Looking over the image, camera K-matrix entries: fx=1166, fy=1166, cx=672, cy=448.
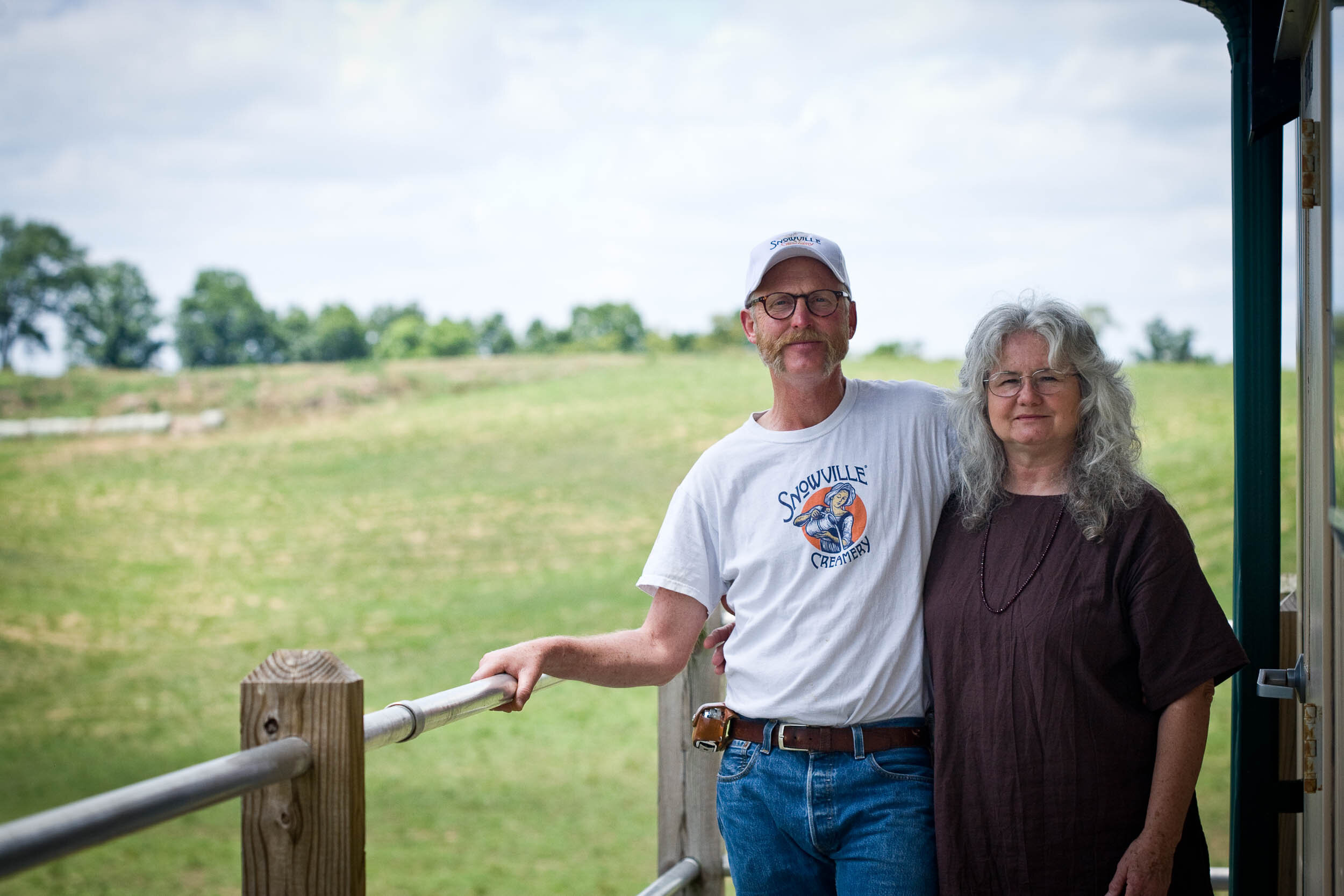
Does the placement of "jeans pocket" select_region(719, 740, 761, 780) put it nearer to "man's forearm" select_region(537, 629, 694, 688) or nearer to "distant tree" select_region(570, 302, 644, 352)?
"man's forearm" select_region(537, 629, 694, 688)

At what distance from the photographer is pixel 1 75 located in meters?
37.6

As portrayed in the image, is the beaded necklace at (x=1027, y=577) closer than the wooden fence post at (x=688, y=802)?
Yes

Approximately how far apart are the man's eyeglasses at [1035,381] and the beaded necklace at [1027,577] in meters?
0.17

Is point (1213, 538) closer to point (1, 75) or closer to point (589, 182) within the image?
point (589, 182)

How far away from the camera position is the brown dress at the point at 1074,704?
1529mm

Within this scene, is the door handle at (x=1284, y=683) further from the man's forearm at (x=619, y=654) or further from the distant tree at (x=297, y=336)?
the distant tree at (x=297, y=336)

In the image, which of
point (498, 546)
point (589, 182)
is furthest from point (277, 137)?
point (498, 546)

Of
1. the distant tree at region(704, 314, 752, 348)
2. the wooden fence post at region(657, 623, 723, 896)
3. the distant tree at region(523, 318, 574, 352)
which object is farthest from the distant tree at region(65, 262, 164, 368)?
the wooden fence post at region(657, 623, 723, 896)

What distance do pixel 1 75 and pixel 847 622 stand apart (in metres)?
43.8

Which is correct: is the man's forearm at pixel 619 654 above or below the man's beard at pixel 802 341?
below

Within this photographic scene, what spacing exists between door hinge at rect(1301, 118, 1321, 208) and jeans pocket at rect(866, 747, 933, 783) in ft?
3.06

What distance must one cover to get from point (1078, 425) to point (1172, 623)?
0.32 m

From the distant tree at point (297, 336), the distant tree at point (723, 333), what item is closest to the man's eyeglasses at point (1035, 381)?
the distant tree at point (723, 333)

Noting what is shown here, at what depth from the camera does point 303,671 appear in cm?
110
